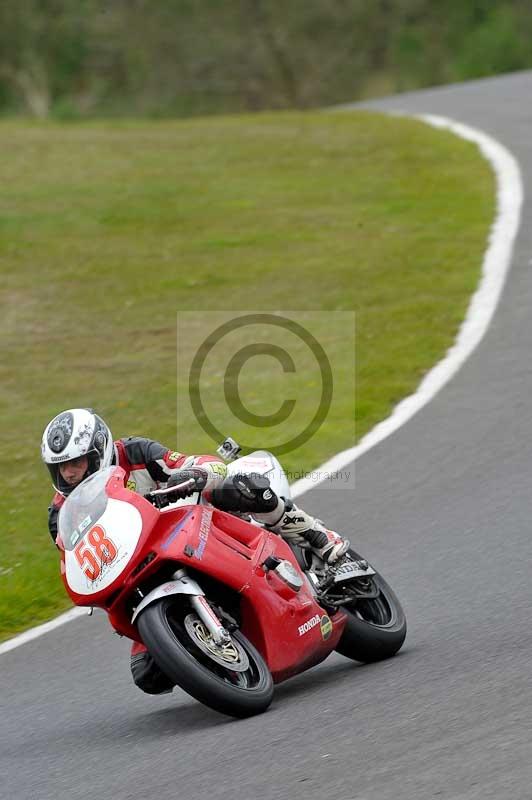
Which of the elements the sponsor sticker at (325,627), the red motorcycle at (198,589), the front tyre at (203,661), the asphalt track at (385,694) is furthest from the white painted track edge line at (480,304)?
the front tyre at (203,661)

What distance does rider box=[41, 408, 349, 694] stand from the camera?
18.5ft

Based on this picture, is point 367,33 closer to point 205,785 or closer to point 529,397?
point 529,397

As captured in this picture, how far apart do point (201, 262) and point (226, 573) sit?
11237 millimetres

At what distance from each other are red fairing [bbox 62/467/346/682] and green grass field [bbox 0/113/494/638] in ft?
7.71

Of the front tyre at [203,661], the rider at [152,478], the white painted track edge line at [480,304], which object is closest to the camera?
the front tyre at [203,661]

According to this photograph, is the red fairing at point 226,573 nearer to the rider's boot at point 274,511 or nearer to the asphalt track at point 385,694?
the rider's boot at point 274,511

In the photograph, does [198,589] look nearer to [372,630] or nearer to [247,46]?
[372,630]

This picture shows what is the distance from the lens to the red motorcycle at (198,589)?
529 cm

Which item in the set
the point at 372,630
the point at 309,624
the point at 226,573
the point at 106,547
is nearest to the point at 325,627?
the point at 309,624

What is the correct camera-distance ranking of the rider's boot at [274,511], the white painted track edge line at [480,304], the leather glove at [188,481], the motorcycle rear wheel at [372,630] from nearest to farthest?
the leather glove at [188,481] → the rider's boot at [274,511] → the motorcycle rear wheel at [372,630] → the white painted track edge line at [480,304]

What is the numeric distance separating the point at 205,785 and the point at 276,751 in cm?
33

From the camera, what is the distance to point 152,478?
6195mm

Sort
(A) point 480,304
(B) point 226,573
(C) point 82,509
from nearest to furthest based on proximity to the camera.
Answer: (C) point 82,509 < (B) point 226,573 < (A) point 480,304

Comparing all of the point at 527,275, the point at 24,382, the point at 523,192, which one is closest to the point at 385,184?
the point at 523,192
